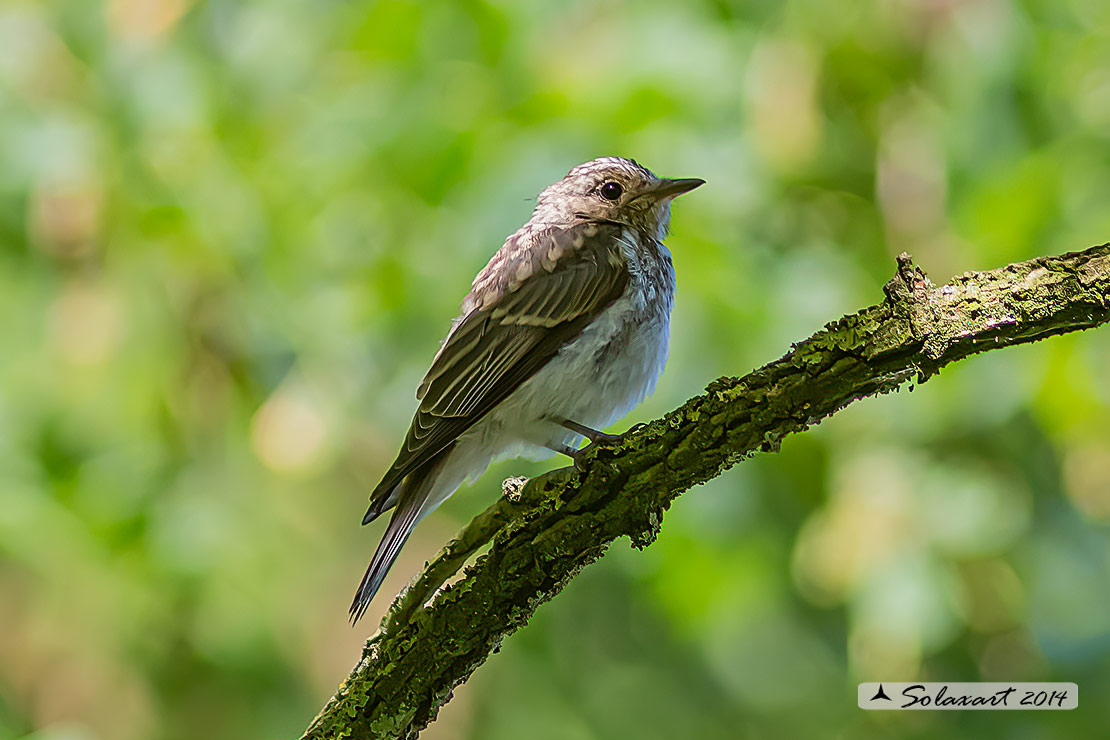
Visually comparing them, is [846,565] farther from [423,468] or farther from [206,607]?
[206,607]

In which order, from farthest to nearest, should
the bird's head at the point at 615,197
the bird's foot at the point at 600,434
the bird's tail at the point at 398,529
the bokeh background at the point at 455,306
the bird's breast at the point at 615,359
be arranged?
the bokeh background at the point at 455,306
the bird's head at the point at 615,197
the bird's breast at the point at 615,359
the bird's tail at the point at 398,529
the bird's foot at the point at 600,434

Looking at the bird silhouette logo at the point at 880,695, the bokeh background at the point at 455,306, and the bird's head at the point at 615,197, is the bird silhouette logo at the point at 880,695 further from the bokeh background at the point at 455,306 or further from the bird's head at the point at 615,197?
the bird's head at the point at 615,197

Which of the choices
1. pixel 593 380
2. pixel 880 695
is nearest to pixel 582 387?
pixel 593 380

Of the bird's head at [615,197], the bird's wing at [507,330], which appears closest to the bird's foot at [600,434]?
the bird's wing at [507,330]

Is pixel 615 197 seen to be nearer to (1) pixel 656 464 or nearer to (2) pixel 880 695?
(1) pixel 656 464

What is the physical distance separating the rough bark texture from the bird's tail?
0.24 metres

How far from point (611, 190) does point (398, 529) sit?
1.31 m

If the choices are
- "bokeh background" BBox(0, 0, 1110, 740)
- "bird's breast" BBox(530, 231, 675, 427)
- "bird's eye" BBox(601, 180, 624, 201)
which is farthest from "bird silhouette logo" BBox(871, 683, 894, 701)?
"bird's eye" BBox(601, 180, 624, 201)

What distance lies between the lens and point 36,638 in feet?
13.5

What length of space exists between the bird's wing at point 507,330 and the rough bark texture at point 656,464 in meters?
0.50

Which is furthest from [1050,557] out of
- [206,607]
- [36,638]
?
[36,638]

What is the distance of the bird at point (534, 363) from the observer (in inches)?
102

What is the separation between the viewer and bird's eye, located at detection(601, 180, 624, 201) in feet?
10.7

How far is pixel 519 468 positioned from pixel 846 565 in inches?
51.4
